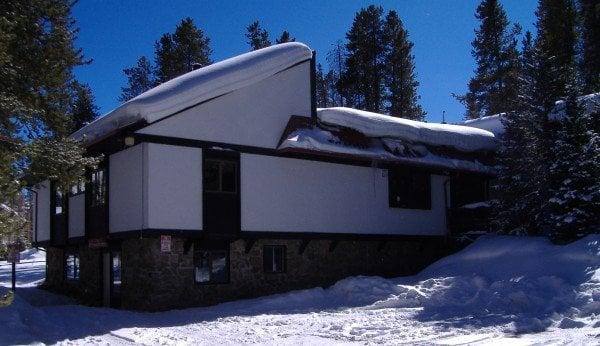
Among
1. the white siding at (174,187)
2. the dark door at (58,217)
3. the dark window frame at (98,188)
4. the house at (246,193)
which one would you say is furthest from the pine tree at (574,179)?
the dark door at (58,217)

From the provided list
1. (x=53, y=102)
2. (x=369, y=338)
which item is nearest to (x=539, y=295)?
(x=369, y=338)

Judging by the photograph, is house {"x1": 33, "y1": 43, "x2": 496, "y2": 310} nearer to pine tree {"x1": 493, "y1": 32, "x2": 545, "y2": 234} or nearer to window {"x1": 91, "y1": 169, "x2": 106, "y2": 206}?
window {"x1": 91, "y1": 169, "x2": 106, "y2": 206}

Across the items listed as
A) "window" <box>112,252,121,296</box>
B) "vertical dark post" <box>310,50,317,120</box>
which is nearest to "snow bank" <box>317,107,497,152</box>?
"vertical dark post" <box>310,50,317,120</box>

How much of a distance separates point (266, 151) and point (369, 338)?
27.2 feet

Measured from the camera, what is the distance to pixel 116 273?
60.8 feet

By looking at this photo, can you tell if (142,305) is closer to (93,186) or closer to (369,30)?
(93,186)

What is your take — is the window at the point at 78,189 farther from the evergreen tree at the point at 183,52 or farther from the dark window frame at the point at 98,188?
the evergreen tree at the point at 183,52

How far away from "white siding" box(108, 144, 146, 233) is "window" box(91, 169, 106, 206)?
60 centimetres

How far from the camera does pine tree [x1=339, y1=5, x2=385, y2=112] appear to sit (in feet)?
133

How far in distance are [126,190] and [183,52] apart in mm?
23618

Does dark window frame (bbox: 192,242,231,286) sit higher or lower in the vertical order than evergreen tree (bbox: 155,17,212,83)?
lower

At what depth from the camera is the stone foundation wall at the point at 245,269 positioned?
651 inches

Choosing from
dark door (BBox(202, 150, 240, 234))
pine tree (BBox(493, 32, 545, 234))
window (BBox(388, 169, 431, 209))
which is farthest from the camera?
window (BBox(388, 169, 431, 209))

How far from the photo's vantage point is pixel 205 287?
17.2 m
